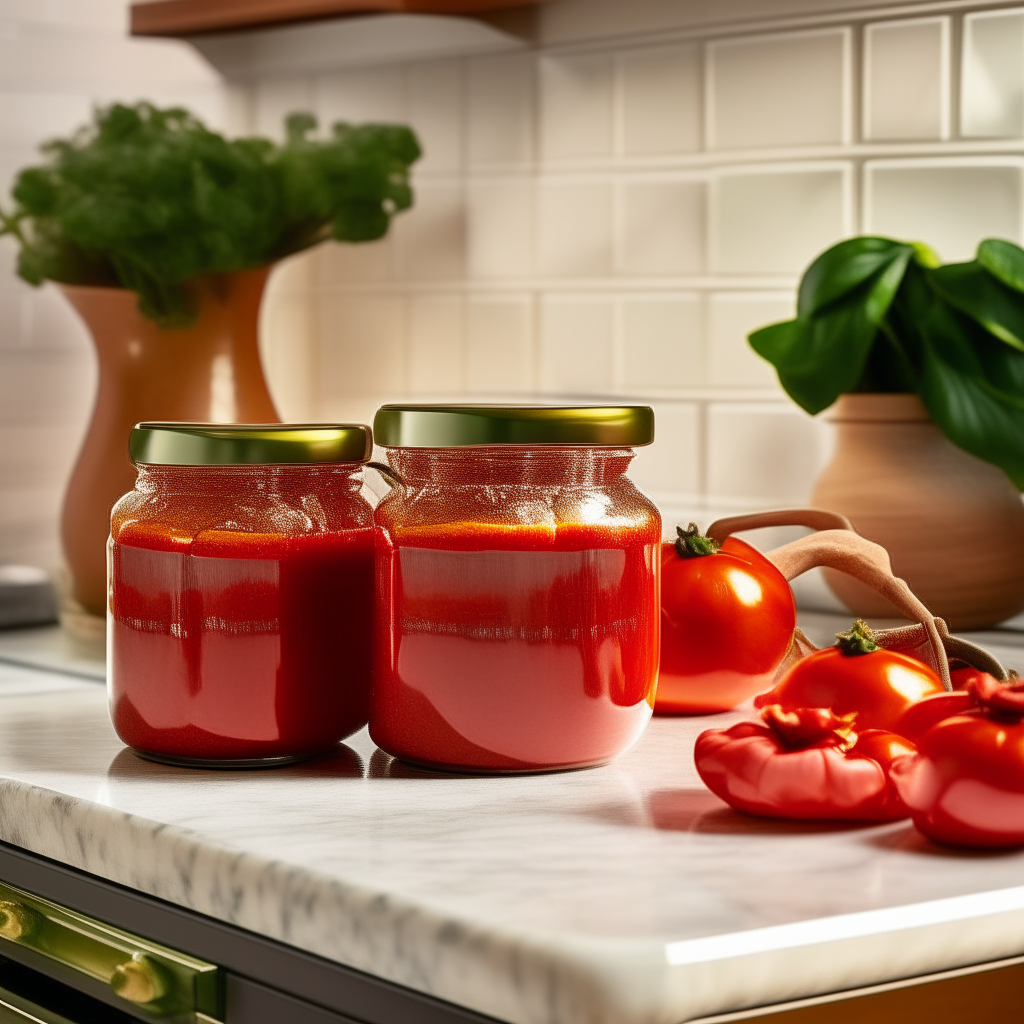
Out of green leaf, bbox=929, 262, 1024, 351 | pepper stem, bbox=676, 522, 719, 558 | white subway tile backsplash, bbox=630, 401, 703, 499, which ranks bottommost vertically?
pepper stem, bbox=676, 522, 719, 558

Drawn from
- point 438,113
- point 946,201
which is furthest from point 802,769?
point 438,113

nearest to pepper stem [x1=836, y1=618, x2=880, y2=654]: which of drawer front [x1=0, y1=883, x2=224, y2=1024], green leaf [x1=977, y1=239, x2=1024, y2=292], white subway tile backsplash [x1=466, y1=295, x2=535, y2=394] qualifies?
drawer front [x1=0, y1=883, x2=224, y2=1024]

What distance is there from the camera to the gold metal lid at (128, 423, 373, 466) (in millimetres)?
875

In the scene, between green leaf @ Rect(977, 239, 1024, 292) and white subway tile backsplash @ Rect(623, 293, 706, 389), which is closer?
green leaf @ Rect(977, 239, 1024, 292)

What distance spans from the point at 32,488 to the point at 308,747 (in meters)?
1.14

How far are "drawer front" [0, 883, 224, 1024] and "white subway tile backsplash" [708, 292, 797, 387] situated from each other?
3.05ft

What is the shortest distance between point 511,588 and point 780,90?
85cm

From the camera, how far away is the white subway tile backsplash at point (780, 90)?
150cm

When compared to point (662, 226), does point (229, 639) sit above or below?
below

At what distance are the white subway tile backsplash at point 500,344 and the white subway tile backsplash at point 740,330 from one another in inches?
8.7

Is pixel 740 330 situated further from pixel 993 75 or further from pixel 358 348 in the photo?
pixel 358 348

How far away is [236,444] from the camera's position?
2.87 ft

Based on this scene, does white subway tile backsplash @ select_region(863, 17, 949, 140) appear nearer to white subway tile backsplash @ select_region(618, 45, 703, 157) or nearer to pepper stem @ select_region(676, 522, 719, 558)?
white subway tile backsplash @ select_region(618, 45, 703, 157)

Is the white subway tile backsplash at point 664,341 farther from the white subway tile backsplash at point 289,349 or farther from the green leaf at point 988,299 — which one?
the white subway tile backsplash at point 289,349
